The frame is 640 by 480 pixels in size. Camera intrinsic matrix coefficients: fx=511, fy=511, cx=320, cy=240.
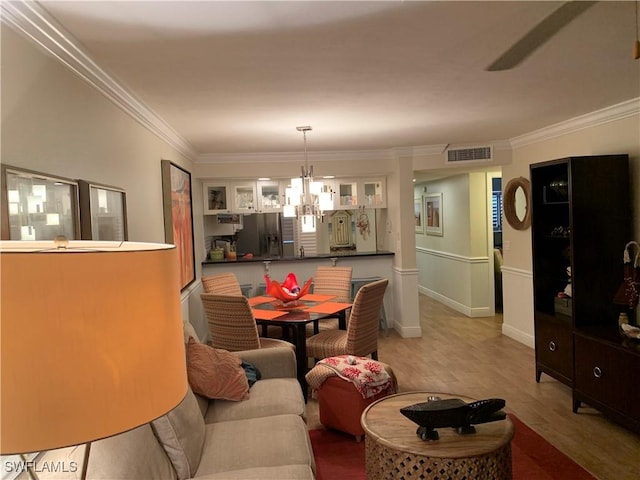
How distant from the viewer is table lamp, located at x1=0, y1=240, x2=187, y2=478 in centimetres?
80

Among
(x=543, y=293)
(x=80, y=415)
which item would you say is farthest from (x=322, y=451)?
(x=80, y=415)

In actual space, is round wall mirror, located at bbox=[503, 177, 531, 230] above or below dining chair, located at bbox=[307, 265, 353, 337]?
above

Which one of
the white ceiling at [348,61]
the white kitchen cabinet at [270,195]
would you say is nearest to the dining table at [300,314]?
the white ceiling at [348,61]

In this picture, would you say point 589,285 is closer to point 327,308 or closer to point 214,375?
point 327,308

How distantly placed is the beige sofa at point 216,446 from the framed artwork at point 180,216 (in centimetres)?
145

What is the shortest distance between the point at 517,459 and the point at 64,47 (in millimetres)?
3261

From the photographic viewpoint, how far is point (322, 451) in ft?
10.9

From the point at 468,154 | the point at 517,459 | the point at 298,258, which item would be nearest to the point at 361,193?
the point at 298,258

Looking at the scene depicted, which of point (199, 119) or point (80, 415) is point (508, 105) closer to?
point (199, 119)

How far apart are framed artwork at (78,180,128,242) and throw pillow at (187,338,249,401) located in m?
0.79

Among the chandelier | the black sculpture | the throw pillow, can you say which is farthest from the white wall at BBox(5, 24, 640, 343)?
the black sculpture

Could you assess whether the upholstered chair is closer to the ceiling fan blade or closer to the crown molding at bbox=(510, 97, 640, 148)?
the crown molding at bbox=(510, 97, 640, 148)

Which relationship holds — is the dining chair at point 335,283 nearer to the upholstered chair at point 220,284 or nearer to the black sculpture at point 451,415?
the upholstered chair at point 220,284

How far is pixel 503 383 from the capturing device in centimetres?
445
